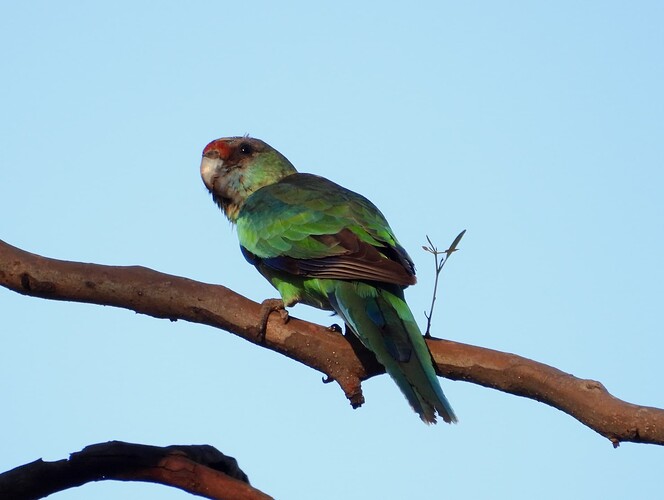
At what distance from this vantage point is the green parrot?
175 inches

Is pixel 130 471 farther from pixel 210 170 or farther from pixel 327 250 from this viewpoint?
Answer: pixel 210 170

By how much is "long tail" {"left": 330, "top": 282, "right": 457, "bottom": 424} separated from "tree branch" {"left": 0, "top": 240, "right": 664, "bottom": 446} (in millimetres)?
99

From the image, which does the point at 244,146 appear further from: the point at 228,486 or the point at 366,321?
the point at 228,486

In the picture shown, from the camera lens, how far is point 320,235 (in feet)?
18.5

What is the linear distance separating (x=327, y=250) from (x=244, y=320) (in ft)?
3.40

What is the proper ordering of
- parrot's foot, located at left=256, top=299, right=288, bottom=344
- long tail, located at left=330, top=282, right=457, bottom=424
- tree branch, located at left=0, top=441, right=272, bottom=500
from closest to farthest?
tree branch, located at left=0, top=441, right=272, bottom=500
long tail, located at left=330, top=282, right=457, bottom=424
parrot's foot, located at left=256, top=299, right=288, bottom=344

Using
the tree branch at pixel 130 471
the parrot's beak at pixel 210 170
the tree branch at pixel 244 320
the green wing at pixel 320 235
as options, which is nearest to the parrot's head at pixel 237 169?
the parrot's beak at pixel 210 170

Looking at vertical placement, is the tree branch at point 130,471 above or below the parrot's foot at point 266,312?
below

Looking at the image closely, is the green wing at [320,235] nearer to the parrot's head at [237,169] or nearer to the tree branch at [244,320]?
the parrot's head at [237,169]

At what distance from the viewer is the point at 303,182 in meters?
6.79

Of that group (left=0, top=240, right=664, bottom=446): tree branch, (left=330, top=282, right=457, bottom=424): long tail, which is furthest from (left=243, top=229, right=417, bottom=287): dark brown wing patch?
(left=0, top=240, right=664, bottom=446): tree branch

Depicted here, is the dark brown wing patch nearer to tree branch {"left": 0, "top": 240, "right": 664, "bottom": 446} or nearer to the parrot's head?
tree branch {"left": 0, "top": 240, "right": 664, "bottom": 446}

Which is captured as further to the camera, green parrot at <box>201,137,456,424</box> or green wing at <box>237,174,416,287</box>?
green wing at <box>237,174,416,287</box>

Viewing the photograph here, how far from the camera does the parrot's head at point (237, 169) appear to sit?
719 cm
